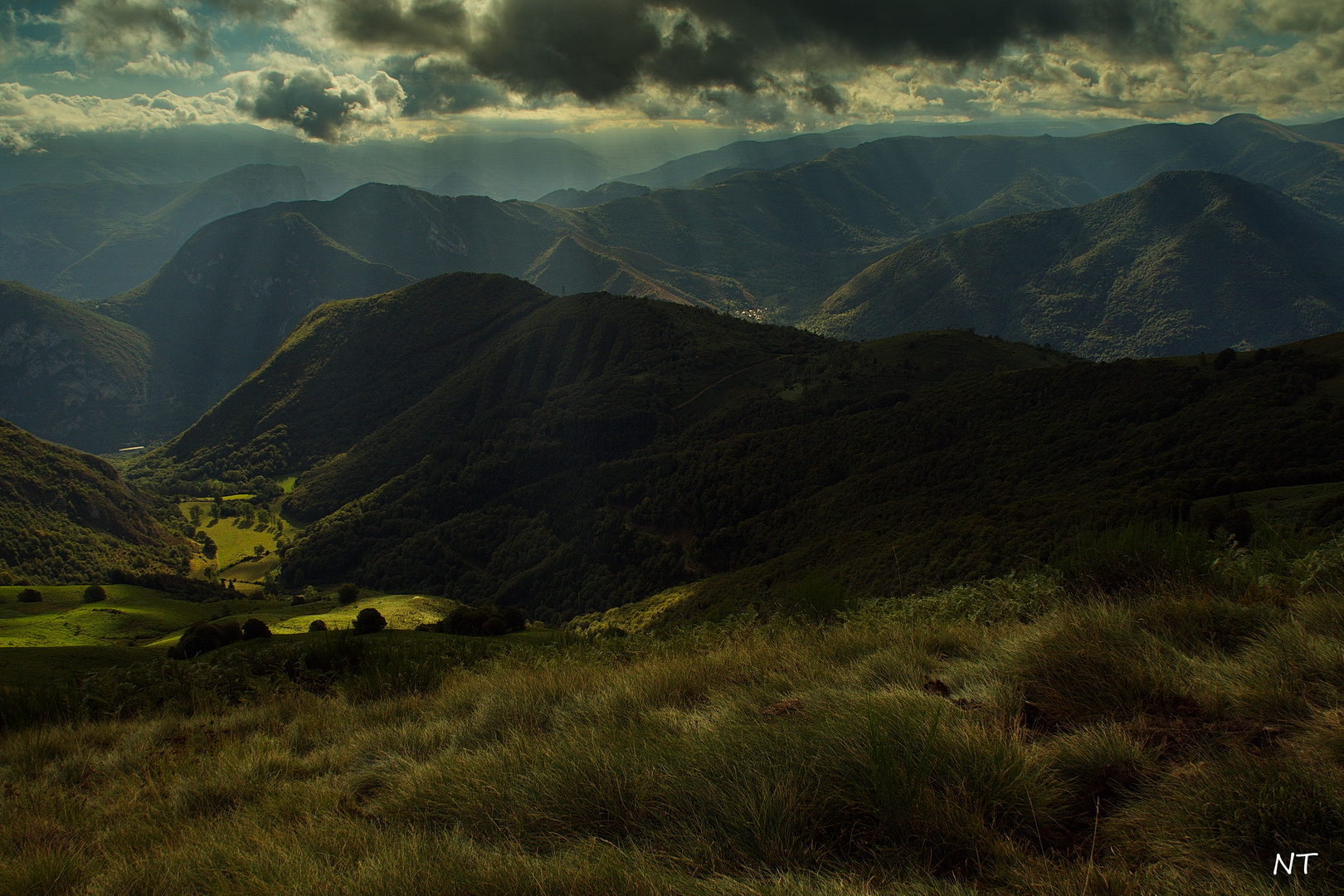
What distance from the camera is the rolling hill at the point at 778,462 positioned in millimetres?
52094

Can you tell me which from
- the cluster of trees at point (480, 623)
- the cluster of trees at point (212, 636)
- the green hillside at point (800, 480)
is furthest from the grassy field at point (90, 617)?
the green hillside at point (800, 480)

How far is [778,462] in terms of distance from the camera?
9881cm

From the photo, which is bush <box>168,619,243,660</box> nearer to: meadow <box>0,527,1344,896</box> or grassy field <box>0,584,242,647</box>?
meadow <box>0,527,1344,896</box>

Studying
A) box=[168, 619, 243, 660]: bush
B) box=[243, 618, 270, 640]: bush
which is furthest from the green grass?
box=[168, 619, 243, 660]: bush

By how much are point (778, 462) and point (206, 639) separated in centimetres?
7898

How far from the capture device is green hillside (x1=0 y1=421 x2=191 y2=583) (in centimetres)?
13200

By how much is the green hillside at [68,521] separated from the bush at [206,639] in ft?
428

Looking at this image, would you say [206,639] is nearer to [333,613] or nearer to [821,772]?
[821,772]

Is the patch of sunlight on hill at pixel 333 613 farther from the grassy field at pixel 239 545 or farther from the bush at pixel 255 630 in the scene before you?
the grassy field at pixel 239 545

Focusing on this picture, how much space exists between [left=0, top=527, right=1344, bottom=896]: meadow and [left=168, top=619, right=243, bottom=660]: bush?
2827cm

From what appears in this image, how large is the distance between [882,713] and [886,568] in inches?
1785

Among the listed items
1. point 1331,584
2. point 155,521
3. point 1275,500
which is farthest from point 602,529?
point 155,521

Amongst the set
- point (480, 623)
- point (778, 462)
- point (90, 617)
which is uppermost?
point (480, 623)

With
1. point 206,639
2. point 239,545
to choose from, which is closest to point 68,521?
point 239,545
